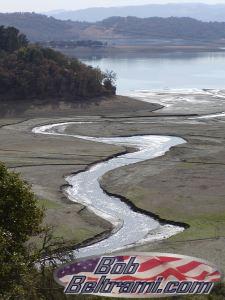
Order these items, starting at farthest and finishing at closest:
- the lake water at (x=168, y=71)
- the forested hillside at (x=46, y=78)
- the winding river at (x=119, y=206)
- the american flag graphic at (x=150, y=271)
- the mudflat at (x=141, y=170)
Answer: the lake water at (x=168, y=71) < the forested hillside at (x=46, y=78) < the mudflat at (x=141, y=170) < the winding river at (x=119, y=206) < the american flag graphic at (x=150, y=271)

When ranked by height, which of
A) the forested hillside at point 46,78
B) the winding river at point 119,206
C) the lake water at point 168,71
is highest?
the forested hillside at point 46,78

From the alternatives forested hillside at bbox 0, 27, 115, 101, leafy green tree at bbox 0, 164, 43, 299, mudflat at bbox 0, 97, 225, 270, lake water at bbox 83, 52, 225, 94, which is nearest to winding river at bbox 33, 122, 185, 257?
mudflat at bbox 0, 97, 225, 270

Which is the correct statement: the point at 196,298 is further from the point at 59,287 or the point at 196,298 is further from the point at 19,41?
the point at 19,41

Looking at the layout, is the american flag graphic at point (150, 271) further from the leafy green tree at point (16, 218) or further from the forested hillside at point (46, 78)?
the forested hillside at point (46, 78)

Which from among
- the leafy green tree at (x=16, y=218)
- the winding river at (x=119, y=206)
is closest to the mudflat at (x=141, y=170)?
the winding river at (x=119, y=206)

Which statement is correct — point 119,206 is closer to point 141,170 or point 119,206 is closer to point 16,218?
point 141,170

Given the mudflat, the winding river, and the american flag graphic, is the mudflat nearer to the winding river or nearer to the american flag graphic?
the winding river

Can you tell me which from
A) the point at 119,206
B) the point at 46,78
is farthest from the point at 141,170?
the point at 46,78
